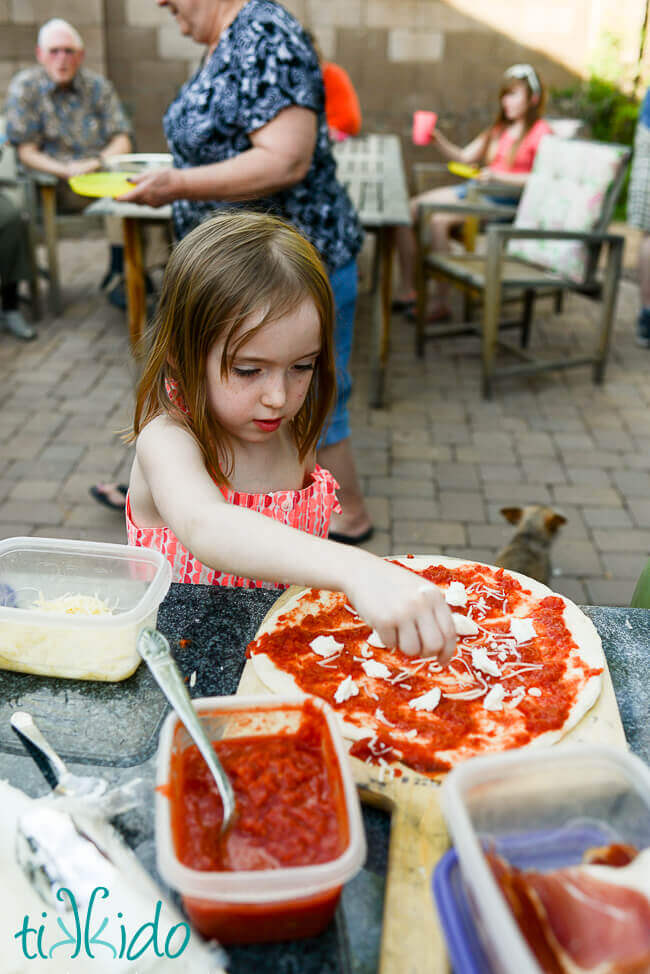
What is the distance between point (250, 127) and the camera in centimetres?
242

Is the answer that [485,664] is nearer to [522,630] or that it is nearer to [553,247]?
[522,630]

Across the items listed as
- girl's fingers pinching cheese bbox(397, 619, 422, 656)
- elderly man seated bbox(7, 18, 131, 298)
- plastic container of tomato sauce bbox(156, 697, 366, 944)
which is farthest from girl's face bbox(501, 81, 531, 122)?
plastic container of tomato sauce bbox(156, 697, 366, 944)

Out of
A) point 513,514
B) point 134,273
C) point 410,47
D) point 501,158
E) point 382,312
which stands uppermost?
point 410,47

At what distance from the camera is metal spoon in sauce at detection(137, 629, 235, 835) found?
0.90 metres

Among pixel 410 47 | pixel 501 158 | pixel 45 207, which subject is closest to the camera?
pixel 45 207

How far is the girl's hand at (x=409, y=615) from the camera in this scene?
103 centimetres

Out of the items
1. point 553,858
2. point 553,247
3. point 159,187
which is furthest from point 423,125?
point 553,858

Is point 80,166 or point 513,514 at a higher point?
point 80,166

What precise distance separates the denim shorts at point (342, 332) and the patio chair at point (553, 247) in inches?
75.6

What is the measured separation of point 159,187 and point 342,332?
77cm

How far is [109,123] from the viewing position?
5973mm

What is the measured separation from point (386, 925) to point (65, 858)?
1.13 ft

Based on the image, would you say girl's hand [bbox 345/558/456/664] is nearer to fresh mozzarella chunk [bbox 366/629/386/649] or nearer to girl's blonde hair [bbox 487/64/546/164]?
fresh mozzarella chunk [bbox 366/629/386/649]

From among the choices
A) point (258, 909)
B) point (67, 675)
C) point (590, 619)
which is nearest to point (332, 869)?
point (258, 909)
